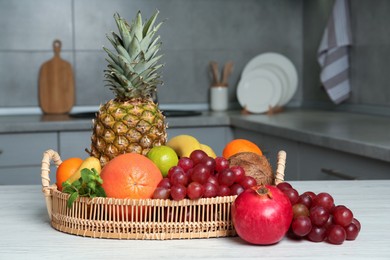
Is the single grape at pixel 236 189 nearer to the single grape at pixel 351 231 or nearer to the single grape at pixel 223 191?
the single grape at pixel 223 191

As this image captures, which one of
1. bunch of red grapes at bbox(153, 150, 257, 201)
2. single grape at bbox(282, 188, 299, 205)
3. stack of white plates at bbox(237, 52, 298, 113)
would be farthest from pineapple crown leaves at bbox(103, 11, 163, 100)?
stack of white plates at bbox(237, 52, 298, 113)

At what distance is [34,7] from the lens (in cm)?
374

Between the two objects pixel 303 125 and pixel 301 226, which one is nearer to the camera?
pixel 301 226

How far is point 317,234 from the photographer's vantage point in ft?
3.42

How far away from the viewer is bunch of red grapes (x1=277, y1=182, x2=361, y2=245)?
103 centimetres

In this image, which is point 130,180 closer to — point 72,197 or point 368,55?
point 72,197

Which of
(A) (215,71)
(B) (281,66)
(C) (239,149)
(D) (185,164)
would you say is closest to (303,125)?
(B) (281,66)

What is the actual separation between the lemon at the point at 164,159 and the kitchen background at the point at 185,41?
232 centimetres

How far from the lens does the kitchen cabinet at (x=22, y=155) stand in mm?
3158

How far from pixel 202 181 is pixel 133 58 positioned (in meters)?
0.38

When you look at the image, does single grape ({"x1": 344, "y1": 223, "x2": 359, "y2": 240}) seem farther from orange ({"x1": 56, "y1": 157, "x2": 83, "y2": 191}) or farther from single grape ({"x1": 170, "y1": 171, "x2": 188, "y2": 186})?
orange ({"x1": 56, "y1": 157, "x2": 83, "y2": 191})

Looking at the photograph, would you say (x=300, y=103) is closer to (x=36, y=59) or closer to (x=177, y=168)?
(x=36, y=59)

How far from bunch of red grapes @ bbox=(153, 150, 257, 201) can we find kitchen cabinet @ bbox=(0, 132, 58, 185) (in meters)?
2.16

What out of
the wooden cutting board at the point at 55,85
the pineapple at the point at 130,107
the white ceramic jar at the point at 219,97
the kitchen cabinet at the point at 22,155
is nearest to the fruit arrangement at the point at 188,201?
the pineapple at the point at 130,107
